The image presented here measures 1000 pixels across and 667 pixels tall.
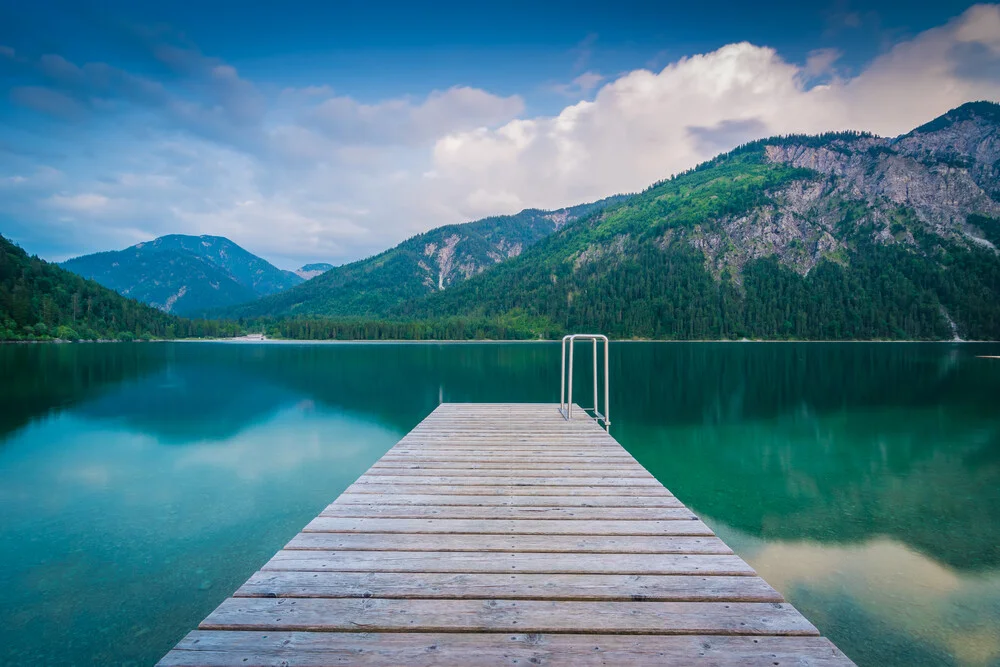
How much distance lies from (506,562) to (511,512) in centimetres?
139

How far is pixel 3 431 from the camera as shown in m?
17.7

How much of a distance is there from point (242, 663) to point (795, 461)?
15.8m

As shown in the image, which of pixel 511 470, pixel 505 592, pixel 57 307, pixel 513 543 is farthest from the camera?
pixel 57 307

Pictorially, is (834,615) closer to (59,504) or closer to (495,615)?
(495,615)

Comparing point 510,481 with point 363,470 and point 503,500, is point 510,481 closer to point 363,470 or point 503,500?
point 503,500

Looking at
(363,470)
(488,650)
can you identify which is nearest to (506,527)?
(488,650)

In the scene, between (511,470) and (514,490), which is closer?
(514,490)

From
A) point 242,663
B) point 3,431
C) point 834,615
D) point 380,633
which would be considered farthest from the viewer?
point 3,431

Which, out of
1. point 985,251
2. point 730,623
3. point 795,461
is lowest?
point 795,461

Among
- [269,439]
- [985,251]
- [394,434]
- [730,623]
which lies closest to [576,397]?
[394,434]

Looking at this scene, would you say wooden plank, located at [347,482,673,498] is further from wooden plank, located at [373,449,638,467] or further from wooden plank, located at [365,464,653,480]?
wooden plank, located at [373,449,638,467]

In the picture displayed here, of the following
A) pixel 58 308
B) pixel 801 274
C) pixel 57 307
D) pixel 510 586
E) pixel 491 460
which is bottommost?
pixel 491 460

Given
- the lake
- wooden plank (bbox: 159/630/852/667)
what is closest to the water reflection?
the lake

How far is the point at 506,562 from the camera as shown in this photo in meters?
4.36
